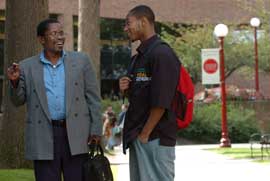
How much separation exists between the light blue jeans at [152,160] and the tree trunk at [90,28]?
11480mm

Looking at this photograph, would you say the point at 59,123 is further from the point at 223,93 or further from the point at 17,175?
the point at 223,93

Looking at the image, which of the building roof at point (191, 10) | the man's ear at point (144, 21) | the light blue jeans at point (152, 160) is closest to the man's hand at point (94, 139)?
the light blue jeans at point (152, 160)

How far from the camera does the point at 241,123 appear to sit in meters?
34.6

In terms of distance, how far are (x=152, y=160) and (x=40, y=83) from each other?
1148mm

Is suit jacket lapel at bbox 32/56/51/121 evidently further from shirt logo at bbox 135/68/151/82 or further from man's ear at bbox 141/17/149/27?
man's ear at bbox 141/17/149/27

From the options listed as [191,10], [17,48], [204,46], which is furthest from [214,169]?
[191,10]

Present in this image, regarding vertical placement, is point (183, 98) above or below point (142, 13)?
below

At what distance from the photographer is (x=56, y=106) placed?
237 inches

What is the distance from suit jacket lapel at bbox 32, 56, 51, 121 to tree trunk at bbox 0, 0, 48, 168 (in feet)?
19.3

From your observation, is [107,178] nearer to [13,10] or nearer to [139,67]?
[139,67]

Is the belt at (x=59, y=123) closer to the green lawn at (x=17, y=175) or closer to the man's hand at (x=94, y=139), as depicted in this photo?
the man's hand at (x=94, y=139)

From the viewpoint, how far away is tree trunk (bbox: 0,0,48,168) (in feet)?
39.3

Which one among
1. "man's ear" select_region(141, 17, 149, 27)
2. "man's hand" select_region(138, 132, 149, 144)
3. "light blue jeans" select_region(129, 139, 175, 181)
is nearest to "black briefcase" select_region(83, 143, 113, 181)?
"light blue jeans" select_region(129, 139, 175, 181)

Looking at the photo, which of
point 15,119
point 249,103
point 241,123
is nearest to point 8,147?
point 15,119
